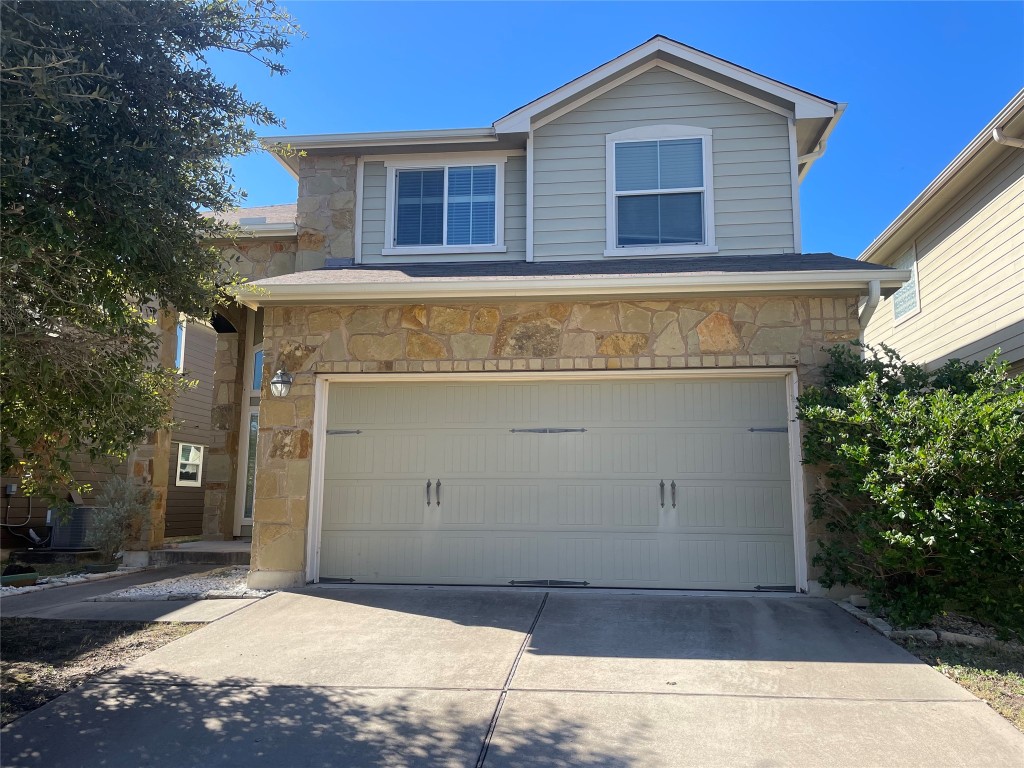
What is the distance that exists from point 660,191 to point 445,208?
255cm

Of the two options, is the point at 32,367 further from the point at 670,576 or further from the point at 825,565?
the point at 825,565

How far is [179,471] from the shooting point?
13344mm

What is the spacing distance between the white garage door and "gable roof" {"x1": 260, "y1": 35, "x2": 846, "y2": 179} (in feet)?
10.3

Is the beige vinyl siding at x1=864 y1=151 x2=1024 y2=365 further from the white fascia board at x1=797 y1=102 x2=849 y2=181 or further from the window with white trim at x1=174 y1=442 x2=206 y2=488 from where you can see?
the window with white trim at x1=174 y1=442 x2=206 y2=488

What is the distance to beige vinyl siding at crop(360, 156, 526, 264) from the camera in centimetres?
905

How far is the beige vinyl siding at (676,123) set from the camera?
8.58 m

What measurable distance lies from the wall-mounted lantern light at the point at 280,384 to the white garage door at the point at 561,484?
523 mm

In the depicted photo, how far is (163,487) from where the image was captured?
9.96 meters

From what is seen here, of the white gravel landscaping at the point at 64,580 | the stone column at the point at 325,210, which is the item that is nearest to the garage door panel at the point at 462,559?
the stone column at the point at 325,210

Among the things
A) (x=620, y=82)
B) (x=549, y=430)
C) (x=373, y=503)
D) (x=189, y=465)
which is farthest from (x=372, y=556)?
(x=189, y=465)

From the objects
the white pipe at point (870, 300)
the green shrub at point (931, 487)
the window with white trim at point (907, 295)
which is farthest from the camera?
the window with white trim at point (907, 295)

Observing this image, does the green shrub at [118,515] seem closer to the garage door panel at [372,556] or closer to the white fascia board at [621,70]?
the garage door panel at [372,556]

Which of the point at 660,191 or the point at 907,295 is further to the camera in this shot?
the point at 907,295

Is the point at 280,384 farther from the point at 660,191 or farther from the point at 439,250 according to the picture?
the point at 660,191
